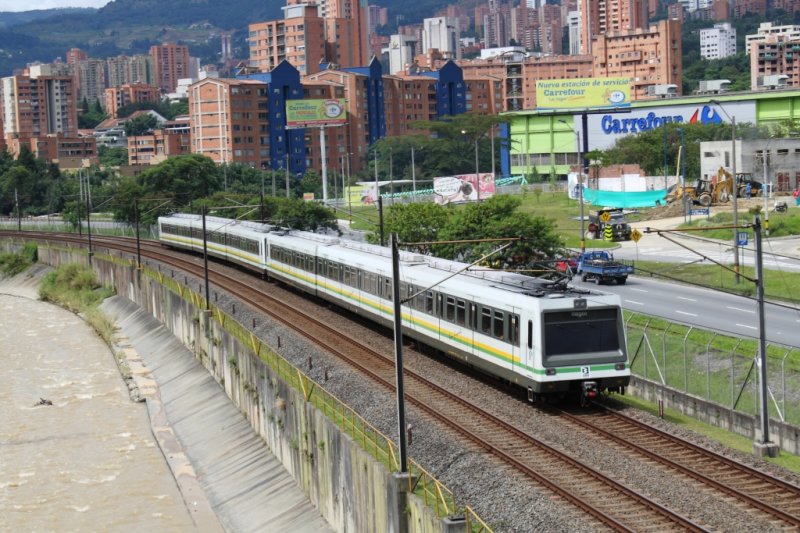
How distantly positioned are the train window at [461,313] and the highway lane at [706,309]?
8.65 metres

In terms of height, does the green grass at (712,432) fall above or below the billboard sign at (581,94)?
below

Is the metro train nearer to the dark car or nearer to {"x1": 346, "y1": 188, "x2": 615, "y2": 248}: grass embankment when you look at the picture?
the dark car

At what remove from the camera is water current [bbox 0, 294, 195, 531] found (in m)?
34.1

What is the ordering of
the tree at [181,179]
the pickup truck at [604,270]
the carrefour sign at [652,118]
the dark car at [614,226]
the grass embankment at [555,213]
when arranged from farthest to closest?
the carrefour sign at [652,118]
the tree at [181,179]
the grass embankment at [555,213]
the dark car at [614,226]
the pickup truck at [604,270]

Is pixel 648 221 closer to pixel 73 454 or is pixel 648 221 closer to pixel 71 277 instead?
pixel 71 277

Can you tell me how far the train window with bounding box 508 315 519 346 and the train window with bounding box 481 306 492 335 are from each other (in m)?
1.34

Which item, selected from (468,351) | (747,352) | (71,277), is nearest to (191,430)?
(468,351)

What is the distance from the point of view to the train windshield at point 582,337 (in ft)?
90.2

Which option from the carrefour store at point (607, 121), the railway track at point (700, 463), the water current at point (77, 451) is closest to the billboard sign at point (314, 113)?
the carrefour store at point (607, 121)

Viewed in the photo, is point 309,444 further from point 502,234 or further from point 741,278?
point 741,278

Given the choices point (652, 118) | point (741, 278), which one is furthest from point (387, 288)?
point (652, 118)

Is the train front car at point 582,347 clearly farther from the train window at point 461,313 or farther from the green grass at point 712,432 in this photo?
the train window at point 461,313

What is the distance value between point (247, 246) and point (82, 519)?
3291 centimetres

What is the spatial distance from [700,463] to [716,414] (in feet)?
15.5
